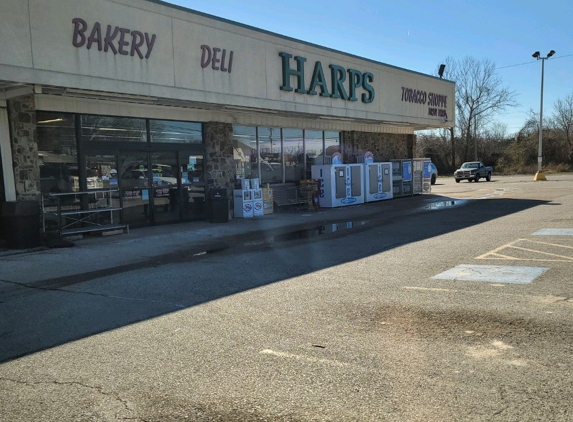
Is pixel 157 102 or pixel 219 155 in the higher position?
pixel 157 102

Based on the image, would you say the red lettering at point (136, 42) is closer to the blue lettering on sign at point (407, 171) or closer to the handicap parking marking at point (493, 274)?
the handicap parking marking at point (493, 274)

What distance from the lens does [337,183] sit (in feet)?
66.7

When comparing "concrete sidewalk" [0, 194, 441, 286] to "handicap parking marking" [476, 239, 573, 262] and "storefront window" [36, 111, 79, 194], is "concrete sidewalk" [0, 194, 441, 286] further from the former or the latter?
"handicap parking marking" [476, 239, 573, 262]

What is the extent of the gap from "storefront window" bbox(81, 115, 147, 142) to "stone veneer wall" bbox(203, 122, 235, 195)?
2.55m

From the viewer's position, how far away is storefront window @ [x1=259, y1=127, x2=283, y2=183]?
18906 millimetres

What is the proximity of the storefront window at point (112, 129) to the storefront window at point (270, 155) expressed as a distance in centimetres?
525

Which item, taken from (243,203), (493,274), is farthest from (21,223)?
(493,274)

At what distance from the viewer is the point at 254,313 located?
6.15m

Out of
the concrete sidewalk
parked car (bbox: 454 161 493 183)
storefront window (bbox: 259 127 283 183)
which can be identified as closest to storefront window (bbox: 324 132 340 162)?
storefront window (bbox: 259 127 283 183)

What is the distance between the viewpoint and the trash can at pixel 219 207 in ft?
52.0

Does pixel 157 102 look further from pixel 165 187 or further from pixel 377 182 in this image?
pixel 377 182

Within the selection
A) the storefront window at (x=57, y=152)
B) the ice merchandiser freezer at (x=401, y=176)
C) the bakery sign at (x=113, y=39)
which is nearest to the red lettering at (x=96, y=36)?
the bakery sign at (x=113, y=39)

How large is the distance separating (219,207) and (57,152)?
5.02 metres

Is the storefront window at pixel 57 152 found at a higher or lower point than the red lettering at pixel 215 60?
lower
